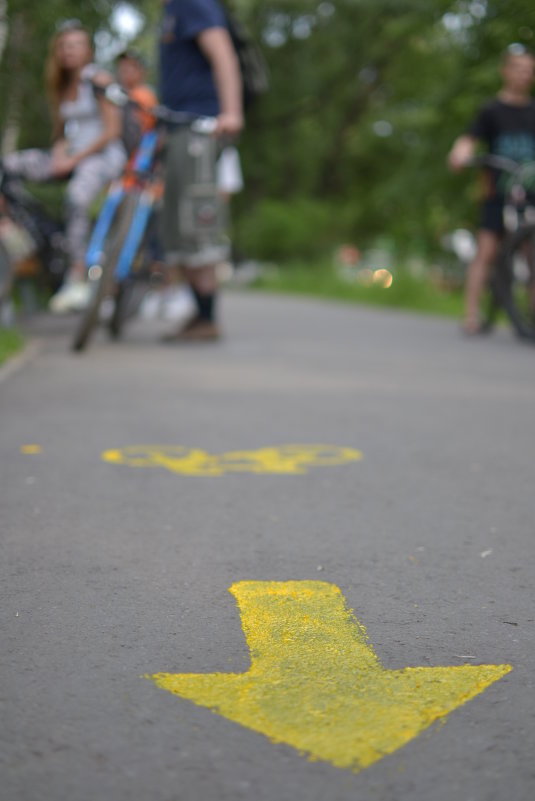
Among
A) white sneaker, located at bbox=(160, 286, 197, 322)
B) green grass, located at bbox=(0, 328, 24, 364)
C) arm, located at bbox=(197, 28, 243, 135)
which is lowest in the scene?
white sneaker, located at bbox=(160, 286, 197, 322)

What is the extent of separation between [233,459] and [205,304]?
4.62 metres

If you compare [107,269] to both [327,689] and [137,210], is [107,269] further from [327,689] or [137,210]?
[327,689]

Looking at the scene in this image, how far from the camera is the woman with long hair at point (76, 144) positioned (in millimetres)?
9266

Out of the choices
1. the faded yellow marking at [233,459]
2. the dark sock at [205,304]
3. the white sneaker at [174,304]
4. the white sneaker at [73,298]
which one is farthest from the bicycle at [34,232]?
the faded yellow marking at [233,459]

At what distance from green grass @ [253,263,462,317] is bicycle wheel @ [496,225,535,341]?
4.52 meters

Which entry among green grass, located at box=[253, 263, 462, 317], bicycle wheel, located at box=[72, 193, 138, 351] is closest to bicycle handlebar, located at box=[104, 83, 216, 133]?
bicycle wheel, located at box=[72, 193, 138, 351]

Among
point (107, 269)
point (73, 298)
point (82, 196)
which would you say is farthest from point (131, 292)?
point (107, 269)

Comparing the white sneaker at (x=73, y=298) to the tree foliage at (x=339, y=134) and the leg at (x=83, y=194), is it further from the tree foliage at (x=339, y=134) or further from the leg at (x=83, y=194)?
the tree foliage at (x=339, y=134)

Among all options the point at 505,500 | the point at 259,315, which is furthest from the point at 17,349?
the point at 259,315

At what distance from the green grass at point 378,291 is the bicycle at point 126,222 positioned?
632 cm

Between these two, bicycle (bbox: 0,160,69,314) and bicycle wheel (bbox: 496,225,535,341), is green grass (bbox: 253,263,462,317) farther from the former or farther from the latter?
bicycle (bbox: 0,160,69,314)

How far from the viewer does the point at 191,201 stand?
8.52 meters

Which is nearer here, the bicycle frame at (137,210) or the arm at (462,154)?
the bicycle frame at (137,210)

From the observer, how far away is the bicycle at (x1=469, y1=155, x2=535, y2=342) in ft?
30.7
